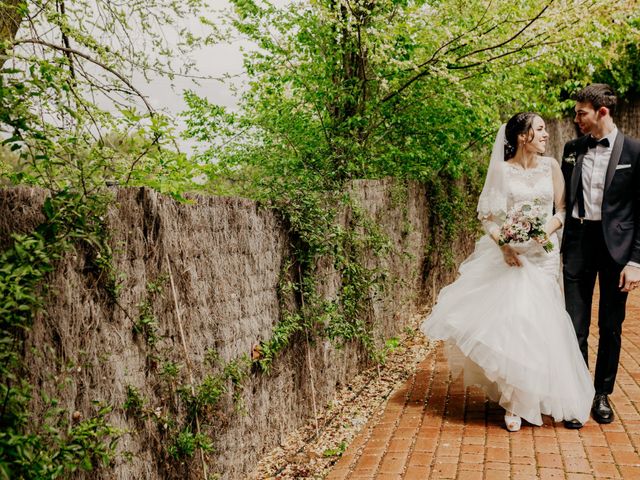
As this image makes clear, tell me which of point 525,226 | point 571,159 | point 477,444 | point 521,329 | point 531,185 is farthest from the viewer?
point 531,185

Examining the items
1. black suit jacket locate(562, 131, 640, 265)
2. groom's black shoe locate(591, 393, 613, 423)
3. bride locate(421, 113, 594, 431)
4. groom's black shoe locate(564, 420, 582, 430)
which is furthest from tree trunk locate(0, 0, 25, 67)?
groom's black shoe locate(591, 393, 613, 423)

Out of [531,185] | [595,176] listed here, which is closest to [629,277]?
[595,176]

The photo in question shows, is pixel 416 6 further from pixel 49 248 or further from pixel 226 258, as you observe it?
pixel 49 248

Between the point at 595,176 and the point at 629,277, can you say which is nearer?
the point at 629,277

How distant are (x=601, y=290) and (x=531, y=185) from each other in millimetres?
1062

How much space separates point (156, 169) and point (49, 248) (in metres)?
1.65

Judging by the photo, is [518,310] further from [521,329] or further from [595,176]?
[595,176]

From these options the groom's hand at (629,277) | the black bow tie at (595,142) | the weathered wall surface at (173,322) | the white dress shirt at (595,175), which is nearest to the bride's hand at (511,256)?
the white dress shirt at (595,175)

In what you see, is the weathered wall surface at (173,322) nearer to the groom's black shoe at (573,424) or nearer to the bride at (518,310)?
the bride at (518,310)

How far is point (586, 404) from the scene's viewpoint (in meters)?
4.83

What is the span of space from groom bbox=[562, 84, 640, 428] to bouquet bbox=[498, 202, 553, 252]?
26cm

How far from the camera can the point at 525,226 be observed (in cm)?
501

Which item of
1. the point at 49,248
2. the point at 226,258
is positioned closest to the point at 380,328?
the point at 226,258

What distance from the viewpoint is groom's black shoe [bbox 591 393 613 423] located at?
192 inches
